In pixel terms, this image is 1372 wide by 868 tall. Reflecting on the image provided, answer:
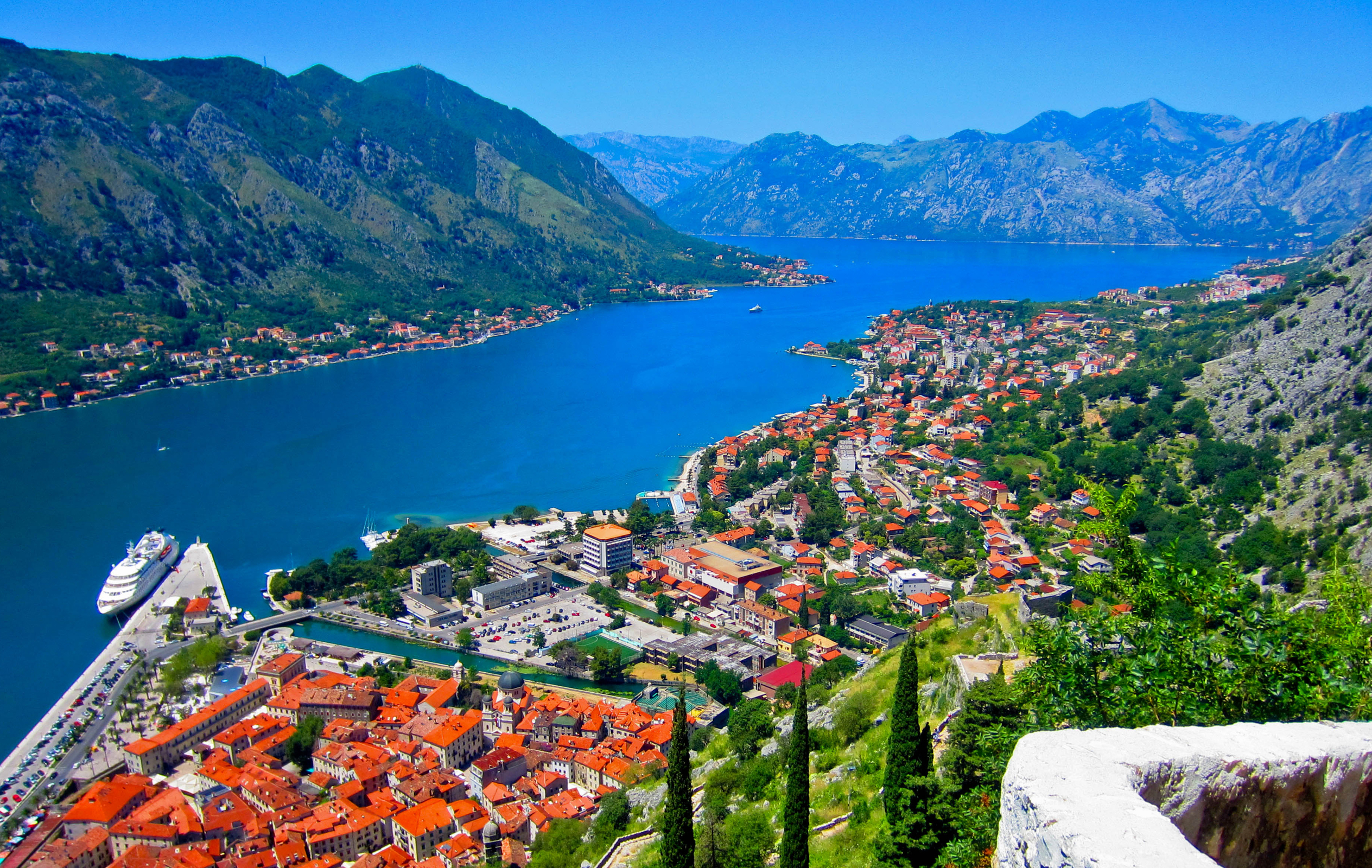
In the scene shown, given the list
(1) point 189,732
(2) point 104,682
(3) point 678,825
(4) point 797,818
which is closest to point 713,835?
(3) point 678,825

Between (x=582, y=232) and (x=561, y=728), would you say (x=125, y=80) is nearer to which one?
(x=582, y=232)

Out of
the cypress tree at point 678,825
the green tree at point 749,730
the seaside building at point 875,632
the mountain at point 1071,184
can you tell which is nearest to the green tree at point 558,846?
the green tree at point 749,730

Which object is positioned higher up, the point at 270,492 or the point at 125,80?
the point at 125,80

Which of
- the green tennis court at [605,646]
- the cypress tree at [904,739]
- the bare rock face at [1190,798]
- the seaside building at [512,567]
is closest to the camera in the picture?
the bare rock face at [1190,798]

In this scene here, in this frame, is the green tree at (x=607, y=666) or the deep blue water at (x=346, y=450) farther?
the deep blue water at (x=346, y=450)

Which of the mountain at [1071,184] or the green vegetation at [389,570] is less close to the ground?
the mountain at [1071,184]

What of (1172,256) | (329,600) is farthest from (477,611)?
(1172,256)

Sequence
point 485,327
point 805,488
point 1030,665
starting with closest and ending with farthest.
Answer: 1. point 1030,665
2. point 805,488
3. point 485,327

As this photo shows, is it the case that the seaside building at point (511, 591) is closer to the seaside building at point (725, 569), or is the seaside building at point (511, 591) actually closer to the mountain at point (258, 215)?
the seaside building at point (725, 569)
